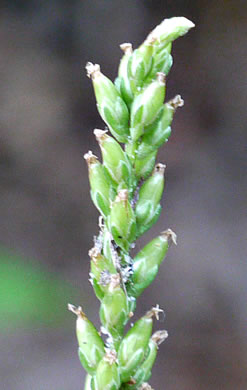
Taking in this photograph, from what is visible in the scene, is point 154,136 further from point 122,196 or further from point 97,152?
point 97,152

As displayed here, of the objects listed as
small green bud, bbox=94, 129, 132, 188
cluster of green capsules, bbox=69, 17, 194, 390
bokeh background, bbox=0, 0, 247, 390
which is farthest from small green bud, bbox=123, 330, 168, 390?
bokeh background, bbox=0, 0, 247, 390

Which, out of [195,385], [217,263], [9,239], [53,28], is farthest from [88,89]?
[195,385]

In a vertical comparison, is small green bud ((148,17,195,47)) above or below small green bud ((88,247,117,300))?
above

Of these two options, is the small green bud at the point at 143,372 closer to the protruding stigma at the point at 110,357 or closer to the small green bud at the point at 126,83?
the protruding stigma at the point at 110,357

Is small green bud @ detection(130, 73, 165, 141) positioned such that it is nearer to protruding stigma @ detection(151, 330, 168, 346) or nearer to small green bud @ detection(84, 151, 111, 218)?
small green bud @ detection(84, 151, 111, 218)

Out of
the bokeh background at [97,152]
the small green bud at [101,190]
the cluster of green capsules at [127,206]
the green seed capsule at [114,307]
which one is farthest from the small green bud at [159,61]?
the bokeh background at [97,152]

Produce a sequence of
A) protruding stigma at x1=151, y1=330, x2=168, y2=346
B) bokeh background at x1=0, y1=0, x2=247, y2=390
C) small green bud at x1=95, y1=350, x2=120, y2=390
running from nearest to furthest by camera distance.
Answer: small green bud at x1=95, y1=350, x2=120, y2=390, protruding stigma at x1=151, y1=330, x2=168, y2=346, bokeh background at x1=0, y1=0, x2=247, y2=390
